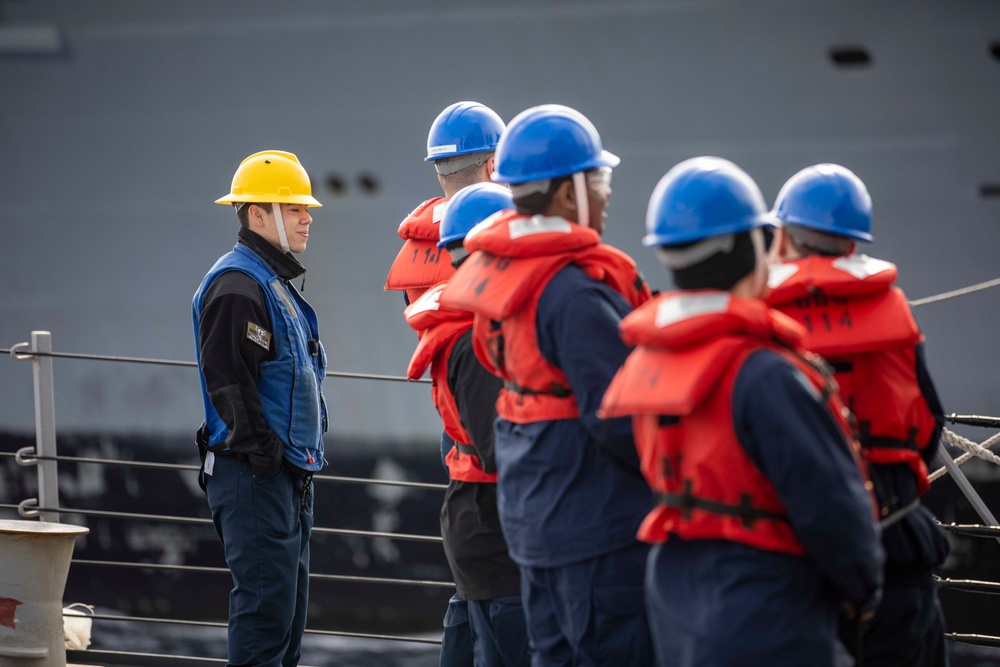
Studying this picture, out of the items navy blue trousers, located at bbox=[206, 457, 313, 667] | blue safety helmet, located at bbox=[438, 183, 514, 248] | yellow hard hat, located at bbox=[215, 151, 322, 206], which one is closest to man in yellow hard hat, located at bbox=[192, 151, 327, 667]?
navy blue trousers, located at bbox=[206, 457, 313, 667]

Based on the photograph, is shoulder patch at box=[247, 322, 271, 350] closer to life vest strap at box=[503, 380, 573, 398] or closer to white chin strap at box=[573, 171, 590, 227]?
life vest strap at box=[503, 380, 573, 398]

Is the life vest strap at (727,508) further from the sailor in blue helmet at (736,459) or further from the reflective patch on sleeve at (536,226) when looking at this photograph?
the reflective patch on sleeve at (536,226)

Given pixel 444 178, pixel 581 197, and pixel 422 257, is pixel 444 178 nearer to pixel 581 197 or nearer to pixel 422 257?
pixel 422 257

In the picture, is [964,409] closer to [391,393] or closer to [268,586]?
[391,393]

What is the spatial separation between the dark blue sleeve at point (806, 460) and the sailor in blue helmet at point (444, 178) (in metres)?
1.62

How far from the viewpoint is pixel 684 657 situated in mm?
1580

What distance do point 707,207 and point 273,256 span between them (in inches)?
74.2

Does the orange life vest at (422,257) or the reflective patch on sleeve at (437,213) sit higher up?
the reflective patch on sleeve at (437,213)

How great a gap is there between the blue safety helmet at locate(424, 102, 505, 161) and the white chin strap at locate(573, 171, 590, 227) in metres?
1.09

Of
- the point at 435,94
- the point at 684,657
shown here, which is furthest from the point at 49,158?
the point at 684,657

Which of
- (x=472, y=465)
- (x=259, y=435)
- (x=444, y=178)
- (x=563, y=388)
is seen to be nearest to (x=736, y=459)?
(x=563, y=388)

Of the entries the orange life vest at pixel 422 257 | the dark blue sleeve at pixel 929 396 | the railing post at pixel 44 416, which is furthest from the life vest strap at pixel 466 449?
the railing post at pixel 44 416

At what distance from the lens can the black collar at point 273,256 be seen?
316 cm

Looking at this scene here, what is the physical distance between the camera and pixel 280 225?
3.25 metres
